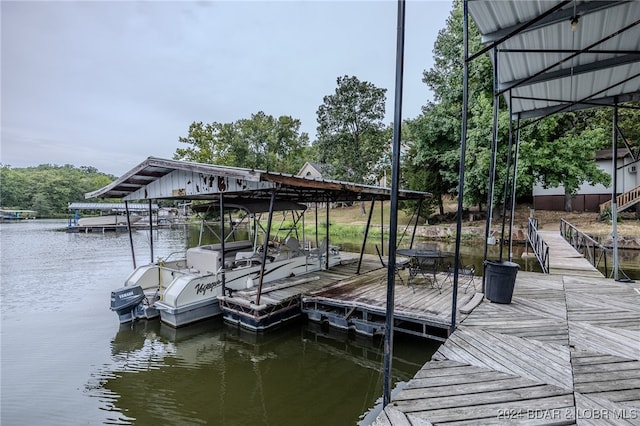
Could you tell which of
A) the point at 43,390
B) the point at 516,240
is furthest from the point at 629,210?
the point at 43,390

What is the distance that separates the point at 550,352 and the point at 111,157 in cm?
10788

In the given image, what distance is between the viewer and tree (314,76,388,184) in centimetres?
2836

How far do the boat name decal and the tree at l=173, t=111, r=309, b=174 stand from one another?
87.5 feet

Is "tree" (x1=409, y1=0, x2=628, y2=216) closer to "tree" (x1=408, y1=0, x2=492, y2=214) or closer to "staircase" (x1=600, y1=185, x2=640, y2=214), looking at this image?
"tree" (x1=408, y1=0, x2=492, y2=214)

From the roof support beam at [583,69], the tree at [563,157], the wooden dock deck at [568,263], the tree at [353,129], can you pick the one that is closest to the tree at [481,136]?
the tree at [563,157]

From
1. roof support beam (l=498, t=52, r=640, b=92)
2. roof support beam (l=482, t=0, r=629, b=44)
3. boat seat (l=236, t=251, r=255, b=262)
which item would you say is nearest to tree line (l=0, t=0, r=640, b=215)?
roof support beam (l=498, t=52, r=640, b=92)

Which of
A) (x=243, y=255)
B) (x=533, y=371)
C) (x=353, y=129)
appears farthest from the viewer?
(x=353, y=129)

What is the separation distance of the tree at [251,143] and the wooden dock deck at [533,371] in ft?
103

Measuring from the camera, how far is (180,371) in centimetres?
512

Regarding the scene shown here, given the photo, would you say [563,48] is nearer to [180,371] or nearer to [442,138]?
[180,371]

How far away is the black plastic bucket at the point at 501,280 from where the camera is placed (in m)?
4.84

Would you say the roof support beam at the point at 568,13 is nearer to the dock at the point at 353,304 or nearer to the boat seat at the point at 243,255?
the dock at the point at 353,304

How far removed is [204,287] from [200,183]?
2.38m

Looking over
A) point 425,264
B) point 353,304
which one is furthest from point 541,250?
point 353,304
